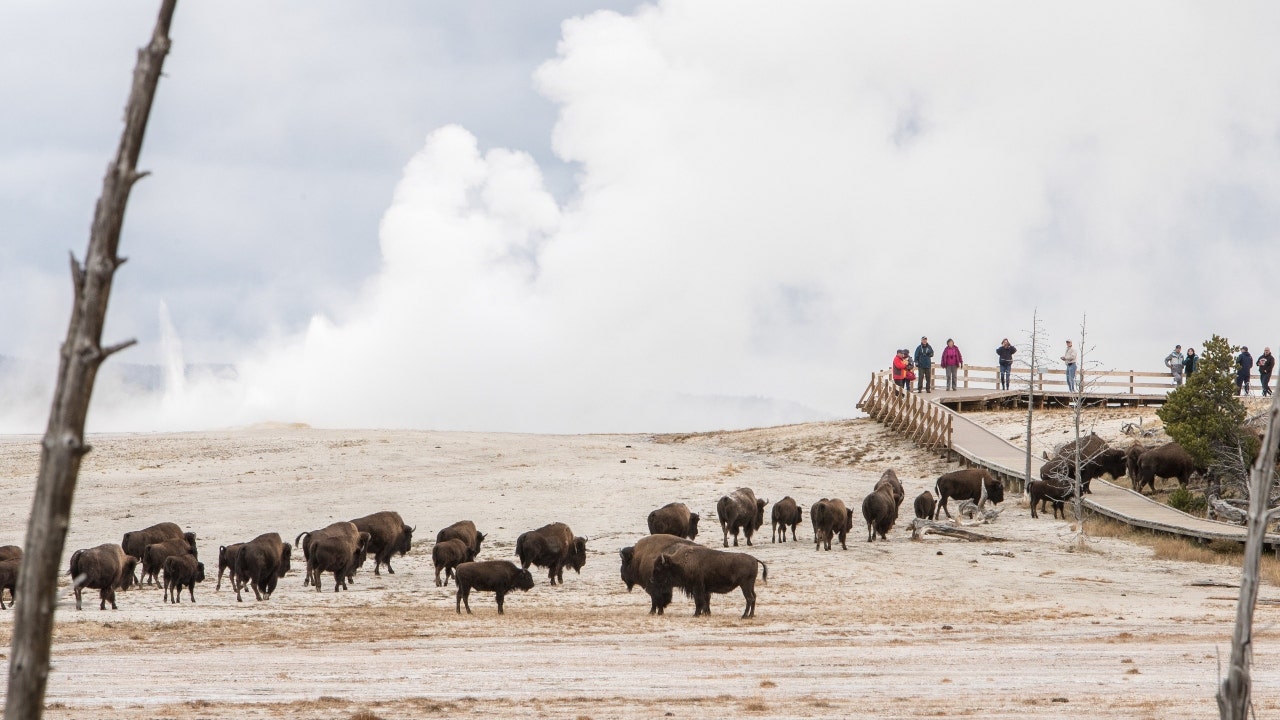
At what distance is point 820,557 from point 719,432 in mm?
31240

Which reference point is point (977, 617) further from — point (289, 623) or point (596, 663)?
point (289, 623)

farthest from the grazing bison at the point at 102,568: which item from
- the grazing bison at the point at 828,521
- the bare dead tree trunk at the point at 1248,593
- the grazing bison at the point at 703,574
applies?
the bare dead tree trunk at the point at 1248,593

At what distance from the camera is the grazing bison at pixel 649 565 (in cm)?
1764

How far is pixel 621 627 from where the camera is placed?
53.5ft

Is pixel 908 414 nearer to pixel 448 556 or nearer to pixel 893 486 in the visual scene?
pixel 893 486

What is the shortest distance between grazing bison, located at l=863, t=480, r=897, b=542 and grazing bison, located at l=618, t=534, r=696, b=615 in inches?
351

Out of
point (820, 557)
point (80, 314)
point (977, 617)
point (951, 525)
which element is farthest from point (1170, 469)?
point (80, 314)

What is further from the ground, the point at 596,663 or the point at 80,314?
the point at 80,314

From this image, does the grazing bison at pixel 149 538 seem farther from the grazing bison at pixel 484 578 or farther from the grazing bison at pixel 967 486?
the grazing bison at pixel 967 486

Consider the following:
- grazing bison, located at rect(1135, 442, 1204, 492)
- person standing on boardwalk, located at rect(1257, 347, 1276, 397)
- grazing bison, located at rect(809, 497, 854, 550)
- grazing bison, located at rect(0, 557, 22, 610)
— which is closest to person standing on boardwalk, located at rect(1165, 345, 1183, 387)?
person standing on boardwalk, located at rect(1257, 347, 1276, 397)

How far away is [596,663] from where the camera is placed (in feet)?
43.0

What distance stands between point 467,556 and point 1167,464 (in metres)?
22.1

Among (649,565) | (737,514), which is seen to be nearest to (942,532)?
(737,514)

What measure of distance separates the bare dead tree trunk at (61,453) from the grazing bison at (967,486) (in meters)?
29.4
